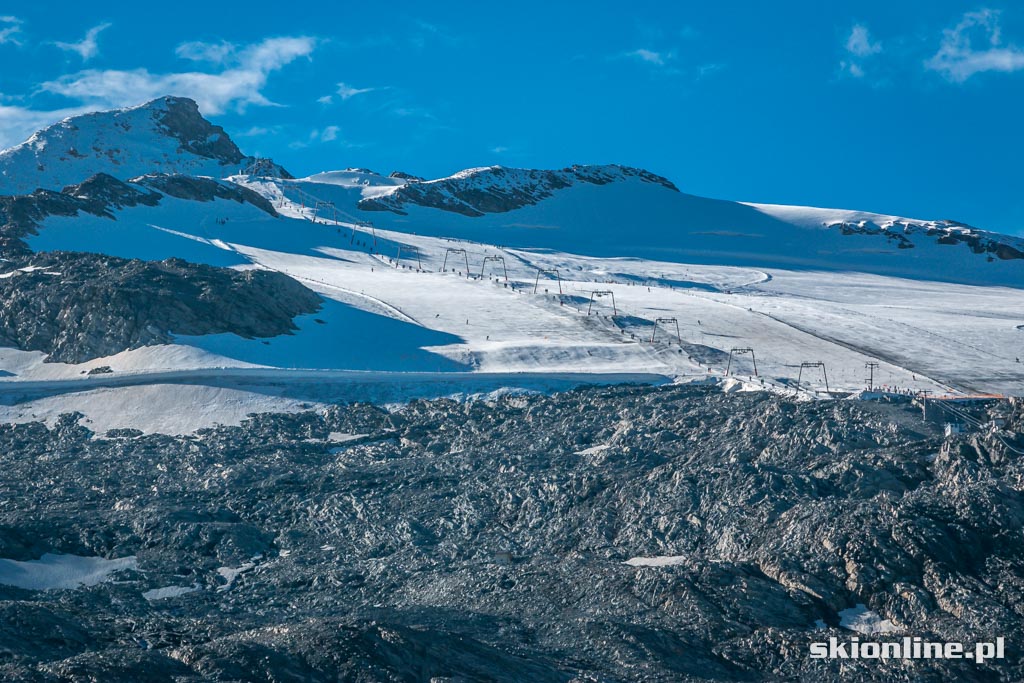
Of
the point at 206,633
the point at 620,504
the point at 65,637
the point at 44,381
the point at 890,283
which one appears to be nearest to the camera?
the point at 65,637

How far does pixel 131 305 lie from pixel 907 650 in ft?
184

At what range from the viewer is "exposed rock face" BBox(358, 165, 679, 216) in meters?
163

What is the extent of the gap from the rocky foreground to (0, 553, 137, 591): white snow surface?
0.54 meters

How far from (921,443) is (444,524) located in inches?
764

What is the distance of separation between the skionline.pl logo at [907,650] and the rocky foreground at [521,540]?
1.46 ft

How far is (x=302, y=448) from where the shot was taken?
59.9 m

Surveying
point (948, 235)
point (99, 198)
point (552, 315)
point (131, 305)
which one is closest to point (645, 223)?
point (948, 235)

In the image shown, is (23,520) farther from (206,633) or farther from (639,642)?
(639,642)

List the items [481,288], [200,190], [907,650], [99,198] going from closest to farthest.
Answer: [907,650] → [481,288] → [99,198] → [200,190]

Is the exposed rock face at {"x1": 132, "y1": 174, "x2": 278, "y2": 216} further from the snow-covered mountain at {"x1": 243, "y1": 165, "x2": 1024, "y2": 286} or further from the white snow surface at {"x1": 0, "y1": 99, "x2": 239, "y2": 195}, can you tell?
the white snow surface at {"x1": 0, "y1": 99, "x2": 239, "y2": 195}

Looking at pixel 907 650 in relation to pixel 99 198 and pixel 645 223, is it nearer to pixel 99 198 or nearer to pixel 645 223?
pixel 99 198

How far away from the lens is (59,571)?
47000mm

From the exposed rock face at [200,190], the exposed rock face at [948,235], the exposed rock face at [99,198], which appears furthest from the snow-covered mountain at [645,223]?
the exposed rock face at [99,198]

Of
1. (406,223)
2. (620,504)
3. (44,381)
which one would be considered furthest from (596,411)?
(406,223)
